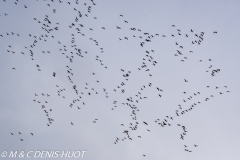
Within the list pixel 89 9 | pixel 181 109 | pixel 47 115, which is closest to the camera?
pixel 89 9

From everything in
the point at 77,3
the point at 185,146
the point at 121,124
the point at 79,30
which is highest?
the point at 77,3

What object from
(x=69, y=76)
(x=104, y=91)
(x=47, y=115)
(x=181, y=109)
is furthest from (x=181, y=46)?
(x=47, y=115)

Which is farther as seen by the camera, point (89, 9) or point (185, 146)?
point (185, 146)

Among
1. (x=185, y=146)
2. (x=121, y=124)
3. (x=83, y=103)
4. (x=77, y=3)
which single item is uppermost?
(x=77, y=3)

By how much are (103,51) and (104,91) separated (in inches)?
216

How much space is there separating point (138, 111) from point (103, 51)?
356 inches

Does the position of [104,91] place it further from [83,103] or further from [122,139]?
[122,139]

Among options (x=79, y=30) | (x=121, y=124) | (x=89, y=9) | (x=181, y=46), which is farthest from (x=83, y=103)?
(x=181, y=46)

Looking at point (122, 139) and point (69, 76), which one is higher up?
point (69, 76)

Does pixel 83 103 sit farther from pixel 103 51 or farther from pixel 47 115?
pixel 103 51

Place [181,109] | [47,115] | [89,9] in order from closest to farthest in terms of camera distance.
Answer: [89,9], [181,109], [47,115]

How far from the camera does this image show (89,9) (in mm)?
33656

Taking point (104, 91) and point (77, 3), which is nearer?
point (77, 3)

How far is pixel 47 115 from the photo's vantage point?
39.5m
